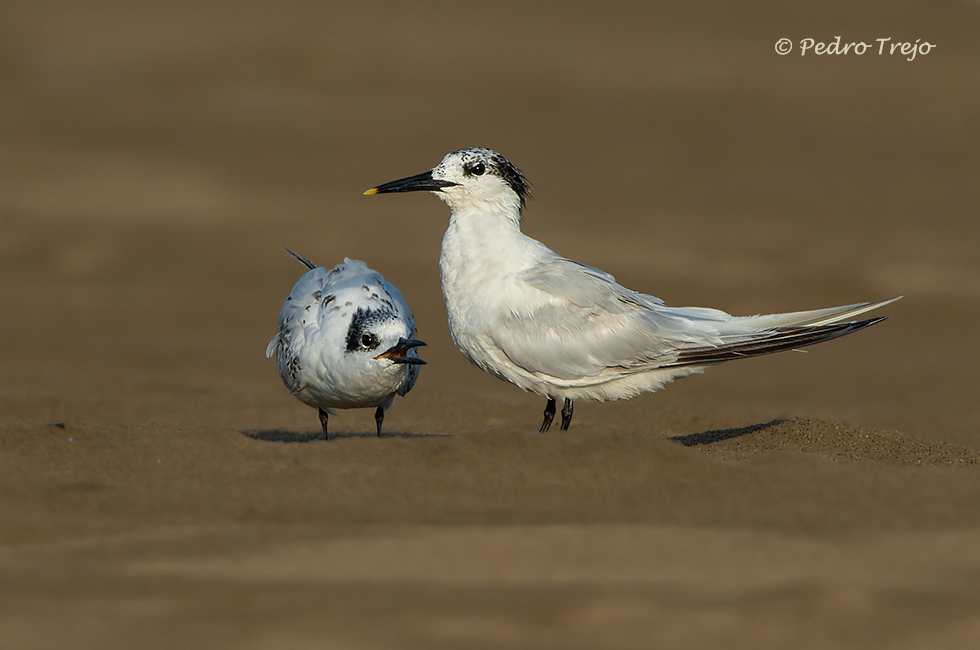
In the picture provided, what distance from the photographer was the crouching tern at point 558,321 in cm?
582

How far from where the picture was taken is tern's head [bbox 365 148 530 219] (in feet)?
20.3

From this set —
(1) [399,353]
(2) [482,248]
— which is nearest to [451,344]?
(1) [399,353]

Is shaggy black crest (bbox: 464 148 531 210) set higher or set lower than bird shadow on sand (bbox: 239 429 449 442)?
higher

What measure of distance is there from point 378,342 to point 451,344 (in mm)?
5872

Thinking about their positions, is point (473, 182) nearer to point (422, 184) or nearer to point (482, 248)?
point (422, 184)

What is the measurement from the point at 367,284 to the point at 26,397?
3.35 m

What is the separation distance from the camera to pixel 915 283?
44.0ft

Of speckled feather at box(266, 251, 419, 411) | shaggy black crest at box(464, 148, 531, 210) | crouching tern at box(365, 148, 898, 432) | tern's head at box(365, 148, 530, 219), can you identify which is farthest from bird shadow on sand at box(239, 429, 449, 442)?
shaggy black crest at box(464, 148, 531, 210)

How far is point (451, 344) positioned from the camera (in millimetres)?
12164

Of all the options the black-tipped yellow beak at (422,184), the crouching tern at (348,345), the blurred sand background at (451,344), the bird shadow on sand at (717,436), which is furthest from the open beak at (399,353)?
the bird shadow on sand at (717,436)

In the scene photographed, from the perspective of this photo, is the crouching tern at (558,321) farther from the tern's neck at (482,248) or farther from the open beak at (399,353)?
the open beak at (399,353)

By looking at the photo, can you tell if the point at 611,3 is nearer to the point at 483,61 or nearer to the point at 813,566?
the point at 483,61

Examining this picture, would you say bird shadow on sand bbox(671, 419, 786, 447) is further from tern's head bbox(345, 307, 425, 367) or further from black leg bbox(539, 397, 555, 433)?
tern's head bbox(345, 307, 425, 367)

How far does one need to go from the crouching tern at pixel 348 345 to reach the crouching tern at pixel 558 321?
45 centimetres
